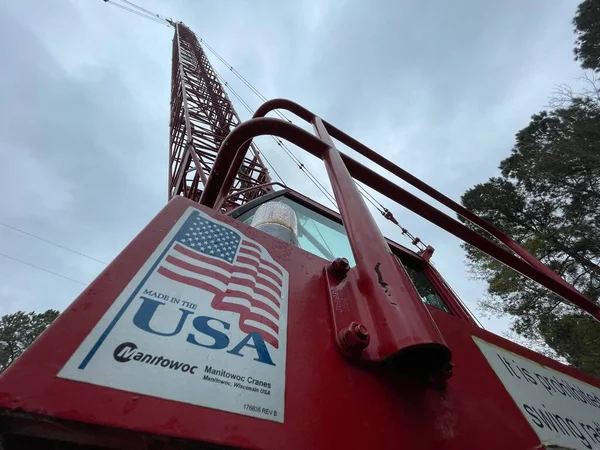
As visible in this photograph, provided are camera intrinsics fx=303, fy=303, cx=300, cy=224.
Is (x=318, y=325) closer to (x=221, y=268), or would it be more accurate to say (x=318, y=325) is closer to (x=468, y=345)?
(x=221, y=268)

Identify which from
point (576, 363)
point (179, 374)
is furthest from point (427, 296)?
point (576, 363)

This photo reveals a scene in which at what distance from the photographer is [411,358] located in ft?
3.91

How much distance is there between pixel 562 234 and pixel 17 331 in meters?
38.9

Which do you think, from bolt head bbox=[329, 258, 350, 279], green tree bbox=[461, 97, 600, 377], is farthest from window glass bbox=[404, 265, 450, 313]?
green tree bbox=[461, 97, 600, 377]

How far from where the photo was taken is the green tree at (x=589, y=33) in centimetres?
1236

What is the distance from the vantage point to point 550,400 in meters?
1.94

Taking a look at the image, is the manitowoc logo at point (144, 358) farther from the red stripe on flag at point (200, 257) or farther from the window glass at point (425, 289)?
the window glass at point (425, 289)

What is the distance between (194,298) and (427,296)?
2.88 meters

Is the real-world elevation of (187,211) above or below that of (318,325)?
above

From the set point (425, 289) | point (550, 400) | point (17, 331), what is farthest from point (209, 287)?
point (17, 331)

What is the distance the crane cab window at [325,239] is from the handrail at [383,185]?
65 centimetres

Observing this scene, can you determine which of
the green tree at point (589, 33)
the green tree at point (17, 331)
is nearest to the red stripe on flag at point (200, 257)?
the green tree at point (589, 33)

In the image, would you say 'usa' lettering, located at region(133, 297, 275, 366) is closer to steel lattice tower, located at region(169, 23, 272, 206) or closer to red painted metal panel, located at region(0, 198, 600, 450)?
red painted metal panel, located at region(0, 198, 600, 450)

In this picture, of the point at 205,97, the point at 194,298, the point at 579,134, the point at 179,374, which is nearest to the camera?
the point at 179,374
